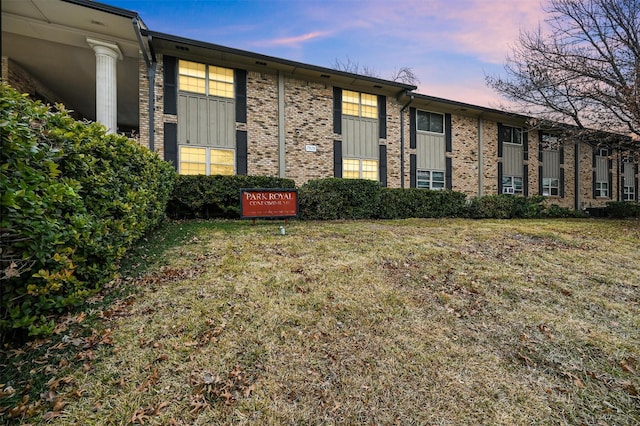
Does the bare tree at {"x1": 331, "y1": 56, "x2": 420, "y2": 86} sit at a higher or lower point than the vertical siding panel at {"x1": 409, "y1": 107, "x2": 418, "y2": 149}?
higher

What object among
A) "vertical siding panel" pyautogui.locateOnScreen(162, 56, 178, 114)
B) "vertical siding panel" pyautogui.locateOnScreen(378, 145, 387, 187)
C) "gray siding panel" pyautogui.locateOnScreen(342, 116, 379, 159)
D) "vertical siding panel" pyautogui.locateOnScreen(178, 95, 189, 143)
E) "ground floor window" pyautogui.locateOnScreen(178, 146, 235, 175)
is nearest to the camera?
"vertical siding panel" pyautogui.locateOnScreen(162, 56, 178, 114)

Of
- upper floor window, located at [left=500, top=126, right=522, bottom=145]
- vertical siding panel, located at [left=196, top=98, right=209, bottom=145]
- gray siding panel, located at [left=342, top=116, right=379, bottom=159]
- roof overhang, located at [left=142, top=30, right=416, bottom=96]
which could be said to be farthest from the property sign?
upper floor window, located at [left=500, top=126, right=522, bottom=145]

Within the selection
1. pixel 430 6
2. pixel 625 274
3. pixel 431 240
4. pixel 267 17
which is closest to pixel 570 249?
pixel 625 274

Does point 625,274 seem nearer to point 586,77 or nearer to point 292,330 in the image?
point 292,330

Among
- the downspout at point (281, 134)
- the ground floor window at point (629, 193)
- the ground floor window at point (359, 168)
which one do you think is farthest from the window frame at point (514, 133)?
the downspout at point (281, 134)

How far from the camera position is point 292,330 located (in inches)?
124

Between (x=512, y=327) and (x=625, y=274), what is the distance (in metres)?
3.73

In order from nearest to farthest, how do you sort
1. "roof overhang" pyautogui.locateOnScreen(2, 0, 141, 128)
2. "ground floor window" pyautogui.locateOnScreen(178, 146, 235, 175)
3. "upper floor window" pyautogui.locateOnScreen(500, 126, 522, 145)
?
"roof overhang" pyautogui.locateOnScreen(2, 0, 141, 128)
"ground floor window" pyautogui.locateOnScreen(178, 146, 235, 175)
"upper floor window" pyautogui.locateOnScreen(500, 126, 522, 145)

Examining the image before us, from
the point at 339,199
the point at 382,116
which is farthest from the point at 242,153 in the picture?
the point at 382,116

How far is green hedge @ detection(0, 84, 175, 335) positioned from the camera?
219 centimetres

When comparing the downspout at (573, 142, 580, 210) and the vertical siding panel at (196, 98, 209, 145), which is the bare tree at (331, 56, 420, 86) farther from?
the vertical siding panel at (196, 98, 209, 145)

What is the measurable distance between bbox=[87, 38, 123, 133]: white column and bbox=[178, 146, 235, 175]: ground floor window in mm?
2242

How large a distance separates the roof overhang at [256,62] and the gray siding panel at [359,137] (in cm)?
152

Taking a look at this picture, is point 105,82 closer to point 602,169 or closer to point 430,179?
point 430,179
